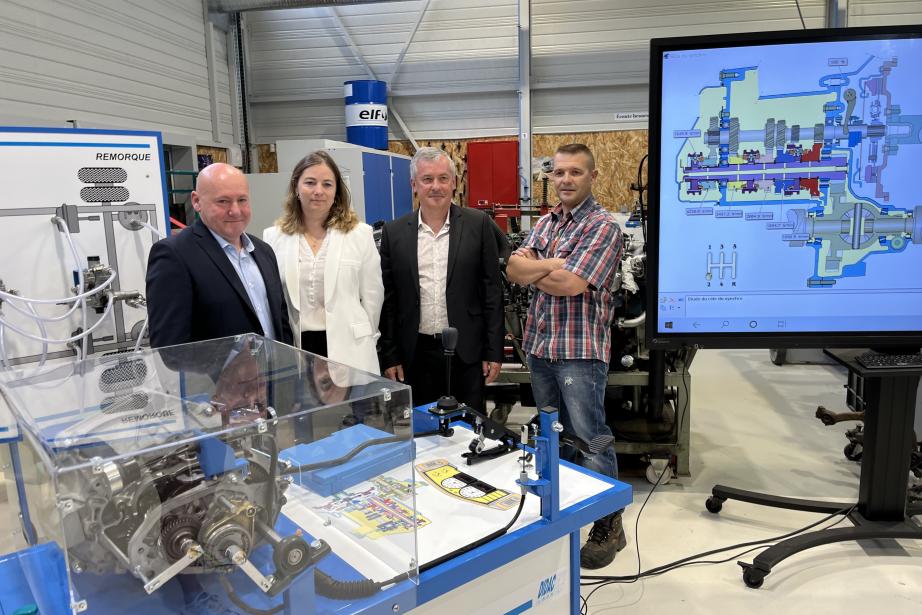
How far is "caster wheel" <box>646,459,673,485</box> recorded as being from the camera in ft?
10.9

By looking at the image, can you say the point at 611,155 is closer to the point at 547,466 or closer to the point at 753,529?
the point at 753,529

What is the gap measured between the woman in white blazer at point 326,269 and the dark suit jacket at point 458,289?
0.14m

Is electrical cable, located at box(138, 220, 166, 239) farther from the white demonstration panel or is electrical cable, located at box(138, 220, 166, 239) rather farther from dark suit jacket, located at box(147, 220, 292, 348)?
dark suit jacket, located at box(147, 220, 292, 348)

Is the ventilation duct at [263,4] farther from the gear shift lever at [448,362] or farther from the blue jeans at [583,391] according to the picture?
the gear shift lever at [448,362]

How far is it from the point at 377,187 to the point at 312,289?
4116 mm

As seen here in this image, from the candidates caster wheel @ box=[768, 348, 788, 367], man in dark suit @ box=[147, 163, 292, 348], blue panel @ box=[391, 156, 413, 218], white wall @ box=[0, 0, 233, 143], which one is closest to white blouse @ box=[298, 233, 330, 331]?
man in dark suit @ box=[147, 163, 292, 348]

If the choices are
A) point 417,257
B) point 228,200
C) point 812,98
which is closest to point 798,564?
point 812,98

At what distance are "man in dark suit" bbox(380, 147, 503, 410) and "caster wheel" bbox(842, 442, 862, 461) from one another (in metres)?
2.24

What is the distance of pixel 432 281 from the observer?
2607 mm

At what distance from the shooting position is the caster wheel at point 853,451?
11.5 ft

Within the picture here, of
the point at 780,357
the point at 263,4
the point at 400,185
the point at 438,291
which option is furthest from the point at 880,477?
the point at 263,4

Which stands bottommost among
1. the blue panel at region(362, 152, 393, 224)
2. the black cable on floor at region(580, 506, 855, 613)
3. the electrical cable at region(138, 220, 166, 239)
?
the black cable on floor at region(580, 506, 855, 613)

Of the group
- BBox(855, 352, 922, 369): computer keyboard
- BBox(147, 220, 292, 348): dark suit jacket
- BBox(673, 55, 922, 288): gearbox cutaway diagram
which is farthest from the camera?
BBox(855, 352, 922, 369): computer keyboard

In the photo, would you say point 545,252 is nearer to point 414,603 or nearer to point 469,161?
point 414,603
